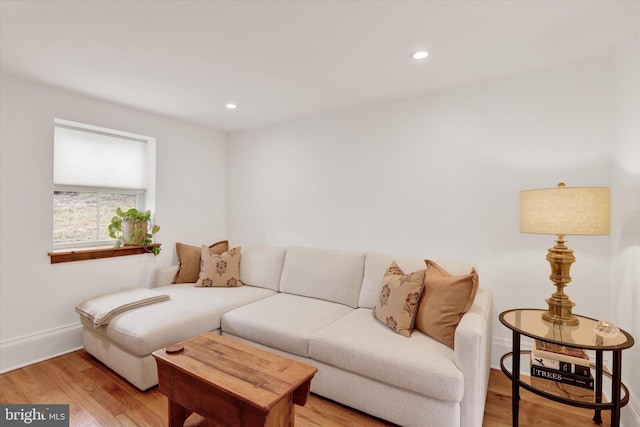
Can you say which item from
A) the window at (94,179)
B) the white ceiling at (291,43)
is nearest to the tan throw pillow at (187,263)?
the window at (94,179)

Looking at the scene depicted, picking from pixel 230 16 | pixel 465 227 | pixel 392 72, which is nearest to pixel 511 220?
pixel 465 227

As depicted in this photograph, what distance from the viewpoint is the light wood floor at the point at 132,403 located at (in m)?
1.91

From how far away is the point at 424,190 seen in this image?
2844mm

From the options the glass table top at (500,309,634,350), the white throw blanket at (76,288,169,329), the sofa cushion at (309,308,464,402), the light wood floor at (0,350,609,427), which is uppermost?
the glass table top at (500,309,634,350)

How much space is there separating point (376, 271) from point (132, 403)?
198cm

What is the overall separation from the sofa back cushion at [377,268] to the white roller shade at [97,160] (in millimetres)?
2683

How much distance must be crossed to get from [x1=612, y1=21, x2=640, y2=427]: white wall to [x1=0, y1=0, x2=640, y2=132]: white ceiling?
0.81 feet

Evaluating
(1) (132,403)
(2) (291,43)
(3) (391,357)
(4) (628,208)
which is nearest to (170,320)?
(1) (132,403)

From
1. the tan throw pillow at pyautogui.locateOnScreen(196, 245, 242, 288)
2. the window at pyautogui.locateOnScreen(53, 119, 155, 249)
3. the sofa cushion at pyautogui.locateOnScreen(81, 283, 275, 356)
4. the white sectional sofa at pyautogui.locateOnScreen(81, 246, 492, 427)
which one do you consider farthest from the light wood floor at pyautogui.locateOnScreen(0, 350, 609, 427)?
Result: the window at pyautogui.locateOnScreen(53, 119, 155, 249)

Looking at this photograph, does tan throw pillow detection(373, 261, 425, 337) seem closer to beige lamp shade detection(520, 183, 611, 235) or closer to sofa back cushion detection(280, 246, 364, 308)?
sofa back cushion detection(280, 246, 364, 308)

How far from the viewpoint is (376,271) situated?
2699 millimetres

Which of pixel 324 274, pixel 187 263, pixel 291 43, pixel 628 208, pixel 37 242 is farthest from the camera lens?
pixel 187 263

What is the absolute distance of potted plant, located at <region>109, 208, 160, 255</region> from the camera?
128 inches

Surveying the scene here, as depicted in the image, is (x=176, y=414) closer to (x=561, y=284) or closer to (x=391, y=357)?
(x=391, y=357)
